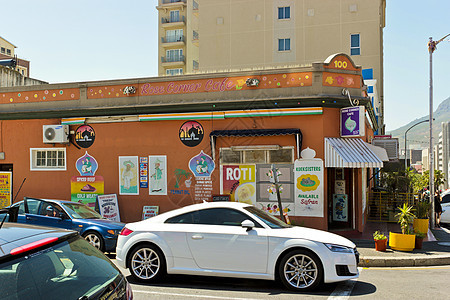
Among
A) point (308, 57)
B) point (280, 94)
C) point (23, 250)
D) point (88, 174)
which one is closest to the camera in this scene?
point (23, 250)

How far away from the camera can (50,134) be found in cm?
1567

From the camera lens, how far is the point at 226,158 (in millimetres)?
13828

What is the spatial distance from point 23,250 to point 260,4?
120 feet

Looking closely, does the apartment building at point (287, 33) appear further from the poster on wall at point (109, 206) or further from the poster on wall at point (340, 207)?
the poster on wall at point (340, 207)

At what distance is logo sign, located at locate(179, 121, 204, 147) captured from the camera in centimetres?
1421

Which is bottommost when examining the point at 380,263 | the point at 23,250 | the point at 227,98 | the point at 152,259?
the point at 380,263

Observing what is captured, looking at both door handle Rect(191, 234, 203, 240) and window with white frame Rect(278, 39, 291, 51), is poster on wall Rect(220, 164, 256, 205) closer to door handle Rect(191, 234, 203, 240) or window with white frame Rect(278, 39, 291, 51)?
door handle Rect(191, 234, 203, 240)

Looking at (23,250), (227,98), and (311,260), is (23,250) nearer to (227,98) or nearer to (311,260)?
(311,260)

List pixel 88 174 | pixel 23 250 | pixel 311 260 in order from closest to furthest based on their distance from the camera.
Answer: pixel 23 250
pixel 311 260
pixel 88 174

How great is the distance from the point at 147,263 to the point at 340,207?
901cm

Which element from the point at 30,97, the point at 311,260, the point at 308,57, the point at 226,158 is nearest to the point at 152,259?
the point at 311,260

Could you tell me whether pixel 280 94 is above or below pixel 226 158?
above

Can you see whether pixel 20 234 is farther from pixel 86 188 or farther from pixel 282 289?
pixel 86 188

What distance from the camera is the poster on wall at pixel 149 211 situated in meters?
14.4
